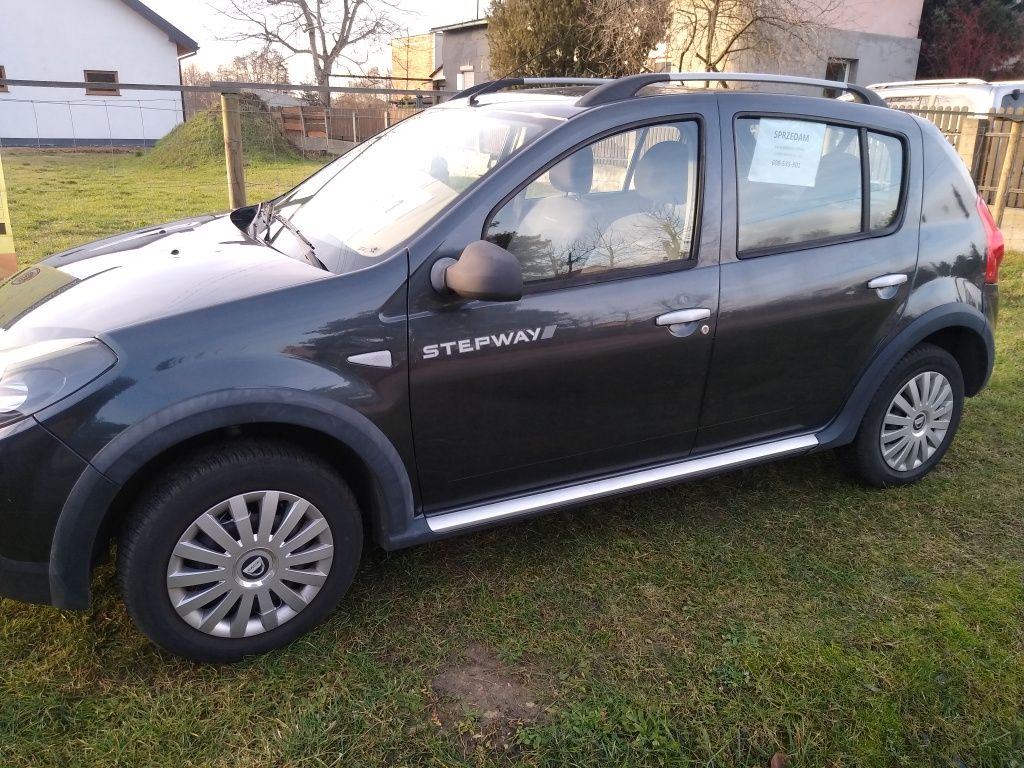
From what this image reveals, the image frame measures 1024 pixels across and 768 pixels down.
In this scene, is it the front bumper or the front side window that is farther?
the front side window

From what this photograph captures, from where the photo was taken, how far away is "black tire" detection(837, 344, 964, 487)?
3643 mm

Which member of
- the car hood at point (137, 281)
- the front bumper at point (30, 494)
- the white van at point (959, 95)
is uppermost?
the white van at point (959, 95)

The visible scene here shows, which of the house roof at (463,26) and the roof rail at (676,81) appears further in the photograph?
the house roof at (463,26)

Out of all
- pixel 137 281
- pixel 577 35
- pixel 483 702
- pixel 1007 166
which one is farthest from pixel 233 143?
pixel 577 35

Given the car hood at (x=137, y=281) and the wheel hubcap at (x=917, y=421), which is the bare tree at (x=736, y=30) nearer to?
the wheel hubcap at (x=917, y=421)

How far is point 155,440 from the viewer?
2.28 metres

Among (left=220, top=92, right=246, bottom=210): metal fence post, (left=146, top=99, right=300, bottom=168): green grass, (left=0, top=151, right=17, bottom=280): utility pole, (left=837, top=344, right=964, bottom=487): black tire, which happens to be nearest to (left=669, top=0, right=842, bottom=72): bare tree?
(left=146, top=99, right=300, bottom=168): green grass

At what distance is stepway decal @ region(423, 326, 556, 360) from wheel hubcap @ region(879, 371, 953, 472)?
1.90m

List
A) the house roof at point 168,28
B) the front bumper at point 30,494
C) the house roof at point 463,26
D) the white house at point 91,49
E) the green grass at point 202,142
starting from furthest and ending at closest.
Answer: the house roof at point 463,26 < the house roof at point 168,28 < the white house at point 91,49 < the green grass at point 202,142 < the front bumper at point 30,494

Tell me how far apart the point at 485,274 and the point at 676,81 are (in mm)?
1394

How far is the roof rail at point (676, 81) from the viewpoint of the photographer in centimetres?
296

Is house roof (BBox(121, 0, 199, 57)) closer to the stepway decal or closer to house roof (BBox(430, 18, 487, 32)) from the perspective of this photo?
house roof (BBox(430, 18, 487, 32))

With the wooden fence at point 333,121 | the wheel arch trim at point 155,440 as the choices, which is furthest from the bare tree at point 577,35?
the wheel arch trim at point 155,440

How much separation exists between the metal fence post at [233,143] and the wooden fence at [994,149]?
7.57 m
